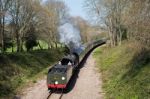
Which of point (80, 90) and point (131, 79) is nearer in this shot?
point (131, 79)

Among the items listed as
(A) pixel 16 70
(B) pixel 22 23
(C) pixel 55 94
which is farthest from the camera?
(B) pixel 22 23

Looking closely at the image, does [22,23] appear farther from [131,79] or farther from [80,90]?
[131,79]

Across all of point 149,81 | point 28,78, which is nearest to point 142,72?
point 149,81

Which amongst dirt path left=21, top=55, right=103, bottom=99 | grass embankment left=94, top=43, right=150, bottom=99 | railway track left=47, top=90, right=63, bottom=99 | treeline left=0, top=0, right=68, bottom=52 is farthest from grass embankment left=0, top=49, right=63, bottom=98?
grass embankment left=94, top=43, right=150, bottom=99

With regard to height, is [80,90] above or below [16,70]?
below

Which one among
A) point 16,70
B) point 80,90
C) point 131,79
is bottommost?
point 80,90

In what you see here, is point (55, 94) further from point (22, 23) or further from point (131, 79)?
point (22, 23)

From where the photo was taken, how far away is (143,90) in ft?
75.8

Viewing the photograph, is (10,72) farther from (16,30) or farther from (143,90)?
(16,30)

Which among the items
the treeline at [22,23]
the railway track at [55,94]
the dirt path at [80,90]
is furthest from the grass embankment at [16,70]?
the treeline at [22,23]

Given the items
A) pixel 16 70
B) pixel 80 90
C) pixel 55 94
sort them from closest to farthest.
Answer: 1. pixel 55 94
2. pixel 80 90
3. pixel 16 70

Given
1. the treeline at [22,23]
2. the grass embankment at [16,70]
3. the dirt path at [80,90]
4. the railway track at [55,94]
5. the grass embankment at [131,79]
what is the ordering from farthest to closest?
1. the treeline at [22,23]
2. the grass embankment at [16,70]
3. the dirt path at [80,90]
4. the railway track at [55,94]
5. the grass embankment at [131,79]

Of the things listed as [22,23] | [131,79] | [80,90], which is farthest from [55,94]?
[22,23]

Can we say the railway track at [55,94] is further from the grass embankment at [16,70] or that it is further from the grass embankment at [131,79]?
the grass embankment at [131,79]
